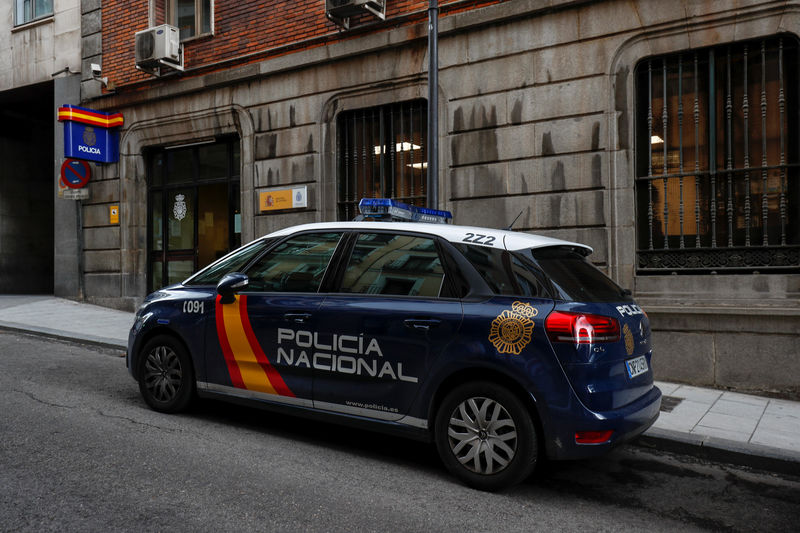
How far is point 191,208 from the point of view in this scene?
13117 mm

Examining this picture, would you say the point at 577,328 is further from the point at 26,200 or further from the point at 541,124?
the point at 26,200

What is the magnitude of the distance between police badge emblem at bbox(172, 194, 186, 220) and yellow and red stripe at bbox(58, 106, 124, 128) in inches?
82.0

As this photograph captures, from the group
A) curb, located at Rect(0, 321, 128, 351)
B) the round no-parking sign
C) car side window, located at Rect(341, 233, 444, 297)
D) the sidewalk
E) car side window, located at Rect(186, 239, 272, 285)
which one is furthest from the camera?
the round no-parking sign

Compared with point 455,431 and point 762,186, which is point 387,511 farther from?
point 762,186

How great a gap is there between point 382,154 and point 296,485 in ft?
24.1

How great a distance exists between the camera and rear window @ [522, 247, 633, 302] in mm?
3826

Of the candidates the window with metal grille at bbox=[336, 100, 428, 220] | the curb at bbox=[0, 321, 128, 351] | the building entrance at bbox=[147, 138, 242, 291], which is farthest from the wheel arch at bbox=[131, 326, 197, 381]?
the building entrance at bbox=[147, 138, 242, 291]

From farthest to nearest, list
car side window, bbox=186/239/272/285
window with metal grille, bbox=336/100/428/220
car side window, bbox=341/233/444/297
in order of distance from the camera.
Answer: window with metal grille, bbox=336/100/428/220 → car side window, bbox=186/239/272/285 → car side window, bbox=341/233/444/297

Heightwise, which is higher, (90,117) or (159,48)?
(159,48)

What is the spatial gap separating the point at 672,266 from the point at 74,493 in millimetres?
7022

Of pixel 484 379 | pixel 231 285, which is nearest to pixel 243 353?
pixel 231 285

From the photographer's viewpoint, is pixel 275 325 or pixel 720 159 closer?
pixel 275 325

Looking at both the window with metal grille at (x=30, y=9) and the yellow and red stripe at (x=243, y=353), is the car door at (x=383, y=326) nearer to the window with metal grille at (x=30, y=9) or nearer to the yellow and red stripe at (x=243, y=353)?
the yellow and red stripe at (x=243, y=353)

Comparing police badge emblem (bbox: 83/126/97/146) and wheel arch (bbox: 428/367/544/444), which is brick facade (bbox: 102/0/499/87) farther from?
wheel arch (bbox: 428/367/544/444)
